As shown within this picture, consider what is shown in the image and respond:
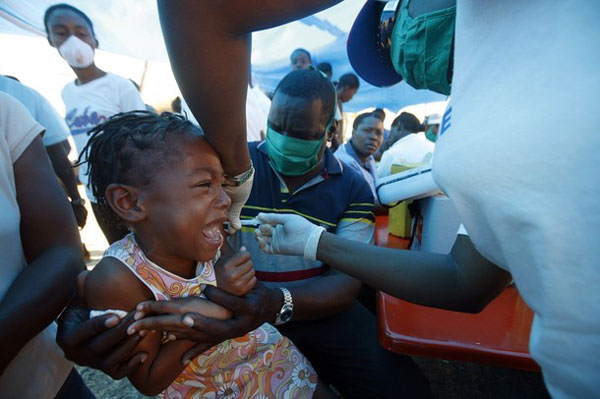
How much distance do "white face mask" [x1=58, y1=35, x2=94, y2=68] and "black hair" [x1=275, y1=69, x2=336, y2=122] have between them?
2.01 m

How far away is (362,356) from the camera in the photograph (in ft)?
5.27

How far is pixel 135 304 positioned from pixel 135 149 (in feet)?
1.59

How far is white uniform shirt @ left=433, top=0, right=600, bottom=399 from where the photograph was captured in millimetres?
435

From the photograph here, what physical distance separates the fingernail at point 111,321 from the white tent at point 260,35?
4.24 m

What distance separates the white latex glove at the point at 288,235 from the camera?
132 centimetres

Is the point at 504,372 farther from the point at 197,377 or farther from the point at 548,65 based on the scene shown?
the point at 548,65

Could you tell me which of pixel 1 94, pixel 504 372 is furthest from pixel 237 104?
pixel 504 372

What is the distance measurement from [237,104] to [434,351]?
113 cm

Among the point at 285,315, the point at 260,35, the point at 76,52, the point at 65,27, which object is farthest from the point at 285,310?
the point at 260,35

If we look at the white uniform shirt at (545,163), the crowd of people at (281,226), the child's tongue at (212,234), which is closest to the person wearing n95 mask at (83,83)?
the crowd of people at (281,226)

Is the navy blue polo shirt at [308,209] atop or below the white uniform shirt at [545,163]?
below

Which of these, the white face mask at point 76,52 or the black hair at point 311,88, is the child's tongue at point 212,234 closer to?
the black hair at point 311,88

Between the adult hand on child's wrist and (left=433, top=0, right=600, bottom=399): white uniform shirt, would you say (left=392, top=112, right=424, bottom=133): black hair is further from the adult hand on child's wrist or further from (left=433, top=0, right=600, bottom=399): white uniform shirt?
the adult hand on child's wrist

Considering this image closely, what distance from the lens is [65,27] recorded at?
106 inches
